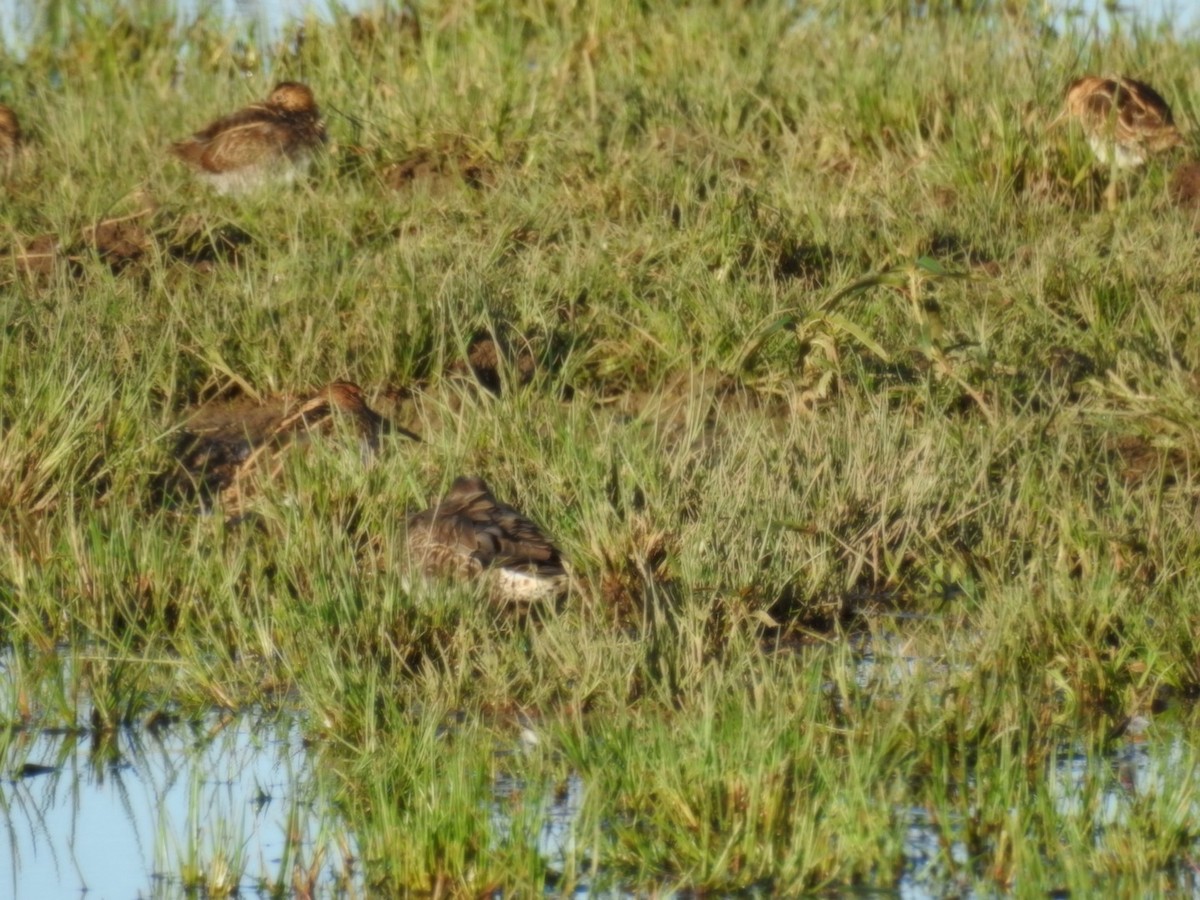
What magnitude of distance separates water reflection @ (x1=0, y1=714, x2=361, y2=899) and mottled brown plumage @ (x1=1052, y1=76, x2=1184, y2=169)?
476 cm

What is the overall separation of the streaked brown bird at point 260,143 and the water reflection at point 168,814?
4128 millimetres

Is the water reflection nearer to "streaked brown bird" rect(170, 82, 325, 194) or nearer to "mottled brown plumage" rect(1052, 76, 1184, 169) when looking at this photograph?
"streaked brown bird" rect(170, 82, 325, 194)

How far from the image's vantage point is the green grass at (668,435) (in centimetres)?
437

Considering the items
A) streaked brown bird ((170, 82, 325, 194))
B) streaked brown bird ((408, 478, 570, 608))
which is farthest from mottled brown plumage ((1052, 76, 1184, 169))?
streaked brown bird ((408, 478, 570, 608))

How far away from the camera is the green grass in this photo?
437 centimetres

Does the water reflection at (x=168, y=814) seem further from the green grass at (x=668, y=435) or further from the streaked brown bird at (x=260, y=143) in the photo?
the streaked brown bird at (x=260, y=143)

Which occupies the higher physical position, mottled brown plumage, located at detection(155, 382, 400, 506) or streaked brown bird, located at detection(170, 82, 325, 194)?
streaked brown bird, located at detection(170, 82, 325, 194)

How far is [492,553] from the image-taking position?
18.4ft

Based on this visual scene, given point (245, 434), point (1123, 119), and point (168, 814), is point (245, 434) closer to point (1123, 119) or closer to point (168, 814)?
point (168, 814)

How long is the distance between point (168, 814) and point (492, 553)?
1.39 m

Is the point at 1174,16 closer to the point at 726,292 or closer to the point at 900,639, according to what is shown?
the point at 726,292

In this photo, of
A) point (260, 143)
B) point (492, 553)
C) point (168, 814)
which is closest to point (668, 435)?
point (492, 553)

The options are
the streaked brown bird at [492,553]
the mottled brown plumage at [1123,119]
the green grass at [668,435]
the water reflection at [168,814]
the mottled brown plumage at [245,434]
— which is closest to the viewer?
the water reflection at [168,814]

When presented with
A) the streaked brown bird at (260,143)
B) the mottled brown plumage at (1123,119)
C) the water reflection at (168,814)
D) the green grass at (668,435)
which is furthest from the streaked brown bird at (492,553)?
the mottled brown plumage at (1123,119)
